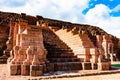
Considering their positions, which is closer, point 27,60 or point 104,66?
point 27,60

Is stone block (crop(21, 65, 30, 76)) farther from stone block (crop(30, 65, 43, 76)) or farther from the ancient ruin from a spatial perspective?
stone block (crop(30, 65, 43, 76))

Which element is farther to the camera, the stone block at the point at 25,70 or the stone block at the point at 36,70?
the stone block at the point at 25,70

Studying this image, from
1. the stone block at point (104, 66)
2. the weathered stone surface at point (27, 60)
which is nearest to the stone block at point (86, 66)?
the stone block at point (104, 66)

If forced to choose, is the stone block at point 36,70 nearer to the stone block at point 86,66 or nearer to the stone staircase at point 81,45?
the stone block at point 86,66

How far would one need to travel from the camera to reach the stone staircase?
10.9 metres

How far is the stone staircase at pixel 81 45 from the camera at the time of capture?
35.7 feet

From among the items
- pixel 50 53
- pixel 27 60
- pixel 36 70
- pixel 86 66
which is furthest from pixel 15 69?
pixel 86 66

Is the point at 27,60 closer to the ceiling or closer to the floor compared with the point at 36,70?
closer to the ceiling

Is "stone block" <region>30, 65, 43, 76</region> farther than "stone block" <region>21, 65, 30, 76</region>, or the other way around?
"stone block" <region>21, 65, 30, 76</region>

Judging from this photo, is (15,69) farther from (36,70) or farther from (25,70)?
(36,70)

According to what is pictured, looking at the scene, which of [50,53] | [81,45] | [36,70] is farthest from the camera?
[81,45]

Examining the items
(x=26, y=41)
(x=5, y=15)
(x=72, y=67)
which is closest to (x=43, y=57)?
(x=26, y=41)

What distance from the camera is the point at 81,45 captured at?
38.2 feet

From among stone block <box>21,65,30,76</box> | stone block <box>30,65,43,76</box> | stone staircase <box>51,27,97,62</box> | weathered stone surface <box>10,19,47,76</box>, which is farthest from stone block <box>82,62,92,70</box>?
stone block <box>21,65,30,76</box>
